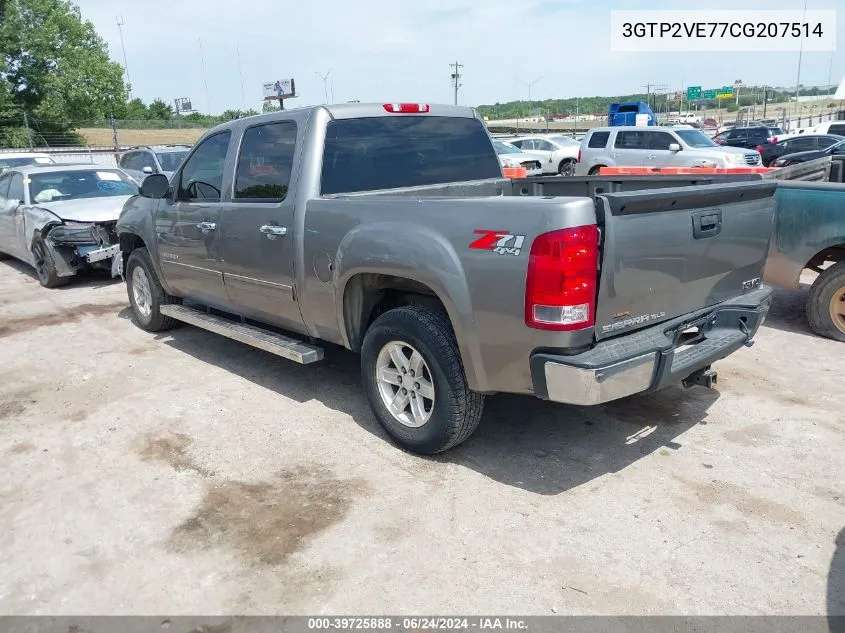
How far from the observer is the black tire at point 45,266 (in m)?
9.05

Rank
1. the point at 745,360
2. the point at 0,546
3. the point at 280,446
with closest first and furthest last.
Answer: the point at 0,546, the point at 280,446, the point at 745,360

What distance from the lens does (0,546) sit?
3250mm

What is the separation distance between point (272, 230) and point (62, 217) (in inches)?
235

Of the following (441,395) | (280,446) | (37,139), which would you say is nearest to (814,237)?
(441,395)

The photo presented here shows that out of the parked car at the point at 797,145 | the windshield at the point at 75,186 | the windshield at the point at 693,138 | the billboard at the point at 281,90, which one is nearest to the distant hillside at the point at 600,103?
the billboard at the point at 281,90

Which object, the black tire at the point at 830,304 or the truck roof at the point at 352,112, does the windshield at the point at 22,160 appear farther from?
the black tire at the point at 830,304

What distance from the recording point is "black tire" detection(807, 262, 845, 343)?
5637 mm

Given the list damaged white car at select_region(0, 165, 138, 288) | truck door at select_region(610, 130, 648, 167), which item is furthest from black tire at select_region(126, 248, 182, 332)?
truck door at select_region(610, 130, 648, 167)

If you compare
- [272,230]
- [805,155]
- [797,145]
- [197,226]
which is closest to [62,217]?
[197,226]

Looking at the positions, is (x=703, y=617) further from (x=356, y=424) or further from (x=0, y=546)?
(x=0, y=546)

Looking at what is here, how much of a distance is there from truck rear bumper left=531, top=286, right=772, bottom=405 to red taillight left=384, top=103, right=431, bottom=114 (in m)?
2.31

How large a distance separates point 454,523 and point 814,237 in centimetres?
420

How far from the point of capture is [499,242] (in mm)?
3156

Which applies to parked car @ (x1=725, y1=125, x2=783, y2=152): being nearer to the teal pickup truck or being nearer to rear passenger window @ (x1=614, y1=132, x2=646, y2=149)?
rear passenger window @ (x1=614, y1=132, x2=646, y2=149)
